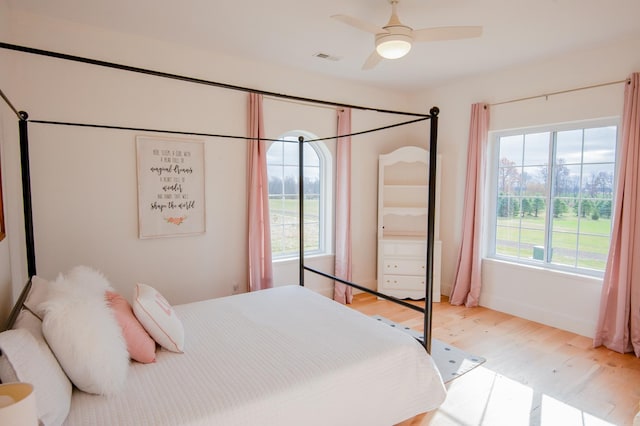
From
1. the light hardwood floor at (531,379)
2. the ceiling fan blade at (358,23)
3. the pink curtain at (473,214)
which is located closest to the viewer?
the ceiling fan blade at (358,23)

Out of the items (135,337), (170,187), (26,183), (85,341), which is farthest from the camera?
(170,187)

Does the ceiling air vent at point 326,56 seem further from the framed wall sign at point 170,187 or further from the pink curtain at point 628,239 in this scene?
the pink curtain at point 628,239

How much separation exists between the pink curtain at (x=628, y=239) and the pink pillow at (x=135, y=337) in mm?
3518

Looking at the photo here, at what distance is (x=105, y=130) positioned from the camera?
2.88 metres

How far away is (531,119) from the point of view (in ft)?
11.9

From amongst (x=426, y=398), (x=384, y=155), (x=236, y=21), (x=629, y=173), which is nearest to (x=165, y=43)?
(x=236, y=21)

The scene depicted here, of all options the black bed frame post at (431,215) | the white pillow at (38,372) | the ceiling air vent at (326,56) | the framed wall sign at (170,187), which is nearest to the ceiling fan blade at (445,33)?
the black bed frame post at (431,215)

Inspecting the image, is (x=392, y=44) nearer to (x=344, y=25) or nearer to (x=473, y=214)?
(x=344, y=25)

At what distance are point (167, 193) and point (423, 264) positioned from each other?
291 cm

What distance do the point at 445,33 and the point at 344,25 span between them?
0.82 m

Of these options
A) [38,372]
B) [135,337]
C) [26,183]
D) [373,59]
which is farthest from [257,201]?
[38,372]

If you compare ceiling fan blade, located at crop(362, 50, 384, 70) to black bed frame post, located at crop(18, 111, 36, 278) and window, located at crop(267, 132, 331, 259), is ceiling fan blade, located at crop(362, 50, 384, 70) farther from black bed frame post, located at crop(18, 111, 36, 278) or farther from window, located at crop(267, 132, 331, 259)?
black bed frame post, located at crop(18, 111, 36, 278)

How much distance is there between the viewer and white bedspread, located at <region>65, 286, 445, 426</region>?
1.34 metres

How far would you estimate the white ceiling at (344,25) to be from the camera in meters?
2.40
